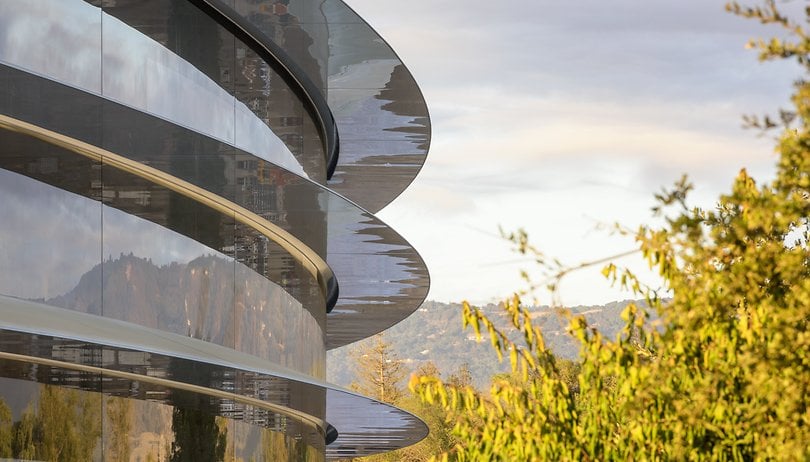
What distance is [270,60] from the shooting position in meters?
19.9

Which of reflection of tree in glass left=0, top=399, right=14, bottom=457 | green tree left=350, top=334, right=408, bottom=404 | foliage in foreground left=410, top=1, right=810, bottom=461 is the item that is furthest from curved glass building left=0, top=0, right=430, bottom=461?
green tree left=350, top=334, right=408, bottom=404

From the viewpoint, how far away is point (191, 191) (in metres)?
16.5

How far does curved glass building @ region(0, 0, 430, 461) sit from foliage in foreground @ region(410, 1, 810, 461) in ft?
14.8

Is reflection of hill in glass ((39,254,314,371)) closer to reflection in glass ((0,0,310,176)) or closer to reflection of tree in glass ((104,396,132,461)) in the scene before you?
reflection of tree in glass ((104,396,132,461))

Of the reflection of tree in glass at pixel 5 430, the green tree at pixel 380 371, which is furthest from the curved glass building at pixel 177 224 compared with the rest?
the green tree at pixel 380 371

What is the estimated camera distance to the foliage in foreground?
682cm

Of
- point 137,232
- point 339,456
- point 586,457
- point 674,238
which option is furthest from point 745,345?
point 339,456

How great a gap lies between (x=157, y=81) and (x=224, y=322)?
3853mm

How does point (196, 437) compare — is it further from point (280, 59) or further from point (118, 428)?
point (280, 59)

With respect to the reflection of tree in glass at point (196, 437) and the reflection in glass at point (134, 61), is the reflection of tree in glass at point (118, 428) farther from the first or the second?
the reflection in glass at point (134, 61)

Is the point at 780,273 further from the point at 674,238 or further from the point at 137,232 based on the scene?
the point at 137,232

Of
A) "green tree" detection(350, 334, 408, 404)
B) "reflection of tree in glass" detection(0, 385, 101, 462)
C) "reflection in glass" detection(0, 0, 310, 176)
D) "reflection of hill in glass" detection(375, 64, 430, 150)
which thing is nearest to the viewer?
"reflection of tree in glass" detection(0, 385, 101, 462)

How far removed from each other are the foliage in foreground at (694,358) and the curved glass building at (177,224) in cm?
452

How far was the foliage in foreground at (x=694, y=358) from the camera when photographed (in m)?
6.82
